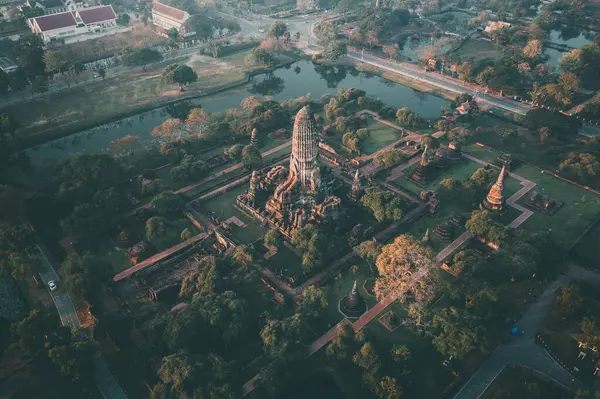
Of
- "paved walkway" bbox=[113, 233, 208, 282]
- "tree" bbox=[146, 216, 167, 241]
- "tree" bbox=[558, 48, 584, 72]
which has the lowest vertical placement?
"paved walkway" bbox=[113, 233, 208, 282]

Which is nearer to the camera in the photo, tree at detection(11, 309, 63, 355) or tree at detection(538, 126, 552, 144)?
Answer: tree at detection(11, 309, 63, 355)

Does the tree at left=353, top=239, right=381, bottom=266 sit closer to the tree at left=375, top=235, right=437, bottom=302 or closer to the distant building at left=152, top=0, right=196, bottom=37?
the tree at left=375, top=235, right=437, bottom=302

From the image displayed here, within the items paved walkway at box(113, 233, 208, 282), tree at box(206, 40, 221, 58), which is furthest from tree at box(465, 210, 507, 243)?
tree at box(206, 40, 221, 58)

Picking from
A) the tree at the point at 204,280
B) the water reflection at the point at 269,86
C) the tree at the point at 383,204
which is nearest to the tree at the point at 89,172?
the tree at the point at 204,280

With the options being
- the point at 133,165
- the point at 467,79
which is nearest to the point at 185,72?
the point at 133,165

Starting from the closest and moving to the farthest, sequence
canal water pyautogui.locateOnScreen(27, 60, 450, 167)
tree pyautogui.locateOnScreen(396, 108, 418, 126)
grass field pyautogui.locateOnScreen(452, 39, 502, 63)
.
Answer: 1. canal water pyautogui.locateOnScreen(27, 60, 450, 167)
2. tree pyautogui.locateOnScreen(396, 108, 418, 126)
3. grass field pyautogui.locateOnScreen(452, 39, 502, 63)

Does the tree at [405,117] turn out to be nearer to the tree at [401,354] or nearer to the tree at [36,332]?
the tree at [401,354]

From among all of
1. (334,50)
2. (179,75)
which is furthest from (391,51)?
(179,75)
